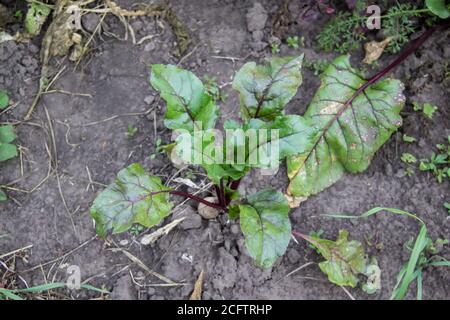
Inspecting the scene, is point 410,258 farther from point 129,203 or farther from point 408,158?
point 129,203

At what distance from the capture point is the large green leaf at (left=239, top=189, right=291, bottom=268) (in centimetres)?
192

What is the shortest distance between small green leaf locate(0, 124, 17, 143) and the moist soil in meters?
0.08

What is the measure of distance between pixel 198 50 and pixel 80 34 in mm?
645

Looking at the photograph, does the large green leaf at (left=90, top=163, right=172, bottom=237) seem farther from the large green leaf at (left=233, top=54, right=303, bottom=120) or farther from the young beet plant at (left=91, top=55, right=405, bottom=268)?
the large green leaf at (left=233, top=54, right=303, bottom=120)

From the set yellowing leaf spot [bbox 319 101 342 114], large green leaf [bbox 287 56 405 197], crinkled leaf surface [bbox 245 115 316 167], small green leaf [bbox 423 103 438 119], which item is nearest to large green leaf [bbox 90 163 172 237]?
crinkled leaf surface [bbox 245 115 316 167]

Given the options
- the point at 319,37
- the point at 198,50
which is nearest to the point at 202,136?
the point at 198,50

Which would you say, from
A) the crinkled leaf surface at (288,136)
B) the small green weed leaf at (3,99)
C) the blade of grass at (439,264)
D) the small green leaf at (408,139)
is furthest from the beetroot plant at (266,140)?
the small green weed leaf at (3,99)

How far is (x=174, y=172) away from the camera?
245cm

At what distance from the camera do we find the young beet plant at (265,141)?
191 cm

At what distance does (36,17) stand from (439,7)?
2.04 m

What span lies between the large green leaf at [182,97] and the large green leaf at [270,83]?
0.16 metres

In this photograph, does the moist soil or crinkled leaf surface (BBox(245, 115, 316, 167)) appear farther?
the moist soil

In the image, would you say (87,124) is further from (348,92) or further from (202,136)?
(348,92)

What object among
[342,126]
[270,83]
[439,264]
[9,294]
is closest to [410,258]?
[439,264]
